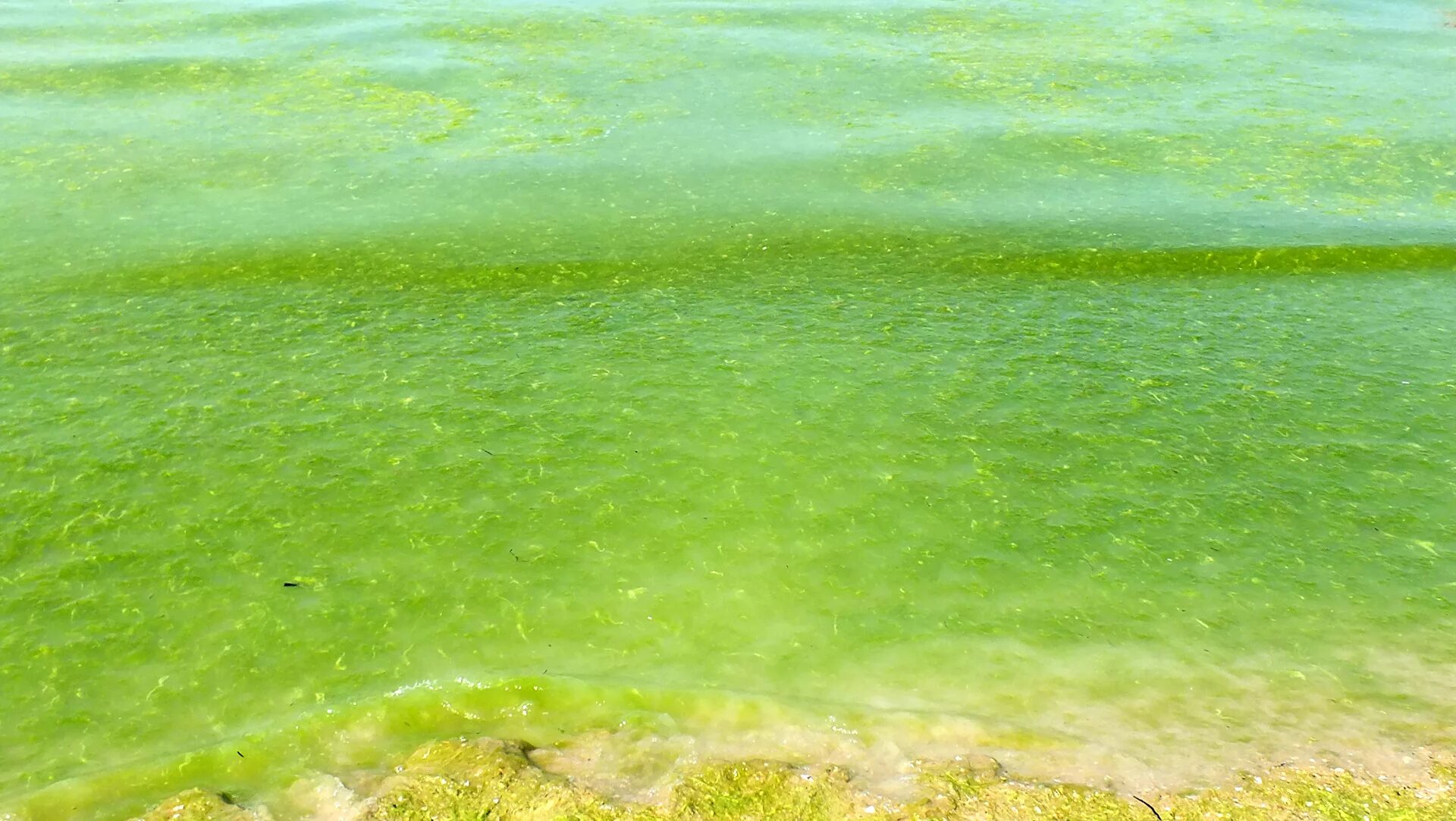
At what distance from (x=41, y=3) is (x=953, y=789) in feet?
43.1

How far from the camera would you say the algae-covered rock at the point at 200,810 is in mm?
3801

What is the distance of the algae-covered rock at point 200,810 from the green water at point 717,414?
0.36 feet

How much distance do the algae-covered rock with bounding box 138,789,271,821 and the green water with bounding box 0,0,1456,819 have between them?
11 cm

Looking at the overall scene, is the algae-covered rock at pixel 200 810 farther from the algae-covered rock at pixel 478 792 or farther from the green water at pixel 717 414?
the algae-covered rock at pixel 478 792

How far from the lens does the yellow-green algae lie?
3.81 meters

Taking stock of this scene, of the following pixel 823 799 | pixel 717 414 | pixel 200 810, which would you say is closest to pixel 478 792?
pixel 200 810

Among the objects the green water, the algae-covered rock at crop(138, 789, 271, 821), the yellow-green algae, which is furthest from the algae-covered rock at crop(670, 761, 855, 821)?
the algae-covered rock at crop(138, 789, 271, 821)

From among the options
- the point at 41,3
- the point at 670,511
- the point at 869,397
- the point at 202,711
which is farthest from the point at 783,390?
the point at 41,3

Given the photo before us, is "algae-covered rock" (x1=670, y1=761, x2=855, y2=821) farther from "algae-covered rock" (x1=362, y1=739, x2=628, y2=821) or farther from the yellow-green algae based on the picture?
"algae-covered rock" (x1=362, y1=739, x2=628, y2=821)

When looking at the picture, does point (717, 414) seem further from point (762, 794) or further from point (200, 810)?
point (200, 810)

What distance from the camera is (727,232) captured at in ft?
25.9

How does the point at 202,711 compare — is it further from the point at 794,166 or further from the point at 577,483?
the point at 794,166

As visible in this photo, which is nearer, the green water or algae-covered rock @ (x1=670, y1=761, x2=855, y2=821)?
algae-covered rock @ (x1=670, y1=761, x2=855, y2=821)

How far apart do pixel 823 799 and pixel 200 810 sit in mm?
2084
